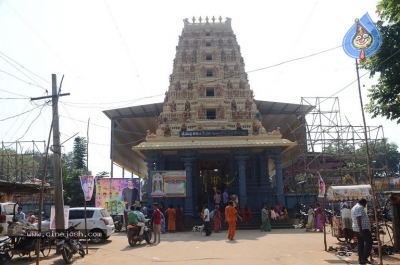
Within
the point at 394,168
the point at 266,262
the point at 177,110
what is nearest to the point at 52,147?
the point at 266,262

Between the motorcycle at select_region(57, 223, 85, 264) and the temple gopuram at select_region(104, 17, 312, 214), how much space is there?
1058 cm

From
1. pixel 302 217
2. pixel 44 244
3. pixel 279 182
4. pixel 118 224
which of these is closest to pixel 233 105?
pixel 279 182

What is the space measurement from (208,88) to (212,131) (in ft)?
14.0

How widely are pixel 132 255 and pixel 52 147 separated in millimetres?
4442

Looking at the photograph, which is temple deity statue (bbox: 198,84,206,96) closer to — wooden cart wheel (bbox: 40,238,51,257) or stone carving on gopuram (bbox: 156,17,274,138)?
stone carving on gopuram (bbox: 156,17,274,138)

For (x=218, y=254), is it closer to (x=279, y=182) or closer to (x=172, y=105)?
(x=279, y=182)

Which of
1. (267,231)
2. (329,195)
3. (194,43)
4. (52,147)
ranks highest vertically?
(194,43)

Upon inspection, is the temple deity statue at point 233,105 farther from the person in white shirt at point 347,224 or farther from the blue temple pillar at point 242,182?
the person in white shirt at point 347,224

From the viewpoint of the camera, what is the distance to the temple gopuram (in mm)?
21672

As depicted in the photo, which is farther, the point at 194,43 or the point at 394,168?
the point at 394,168

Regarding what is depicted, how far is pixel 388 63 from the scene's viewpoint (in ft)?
37.5

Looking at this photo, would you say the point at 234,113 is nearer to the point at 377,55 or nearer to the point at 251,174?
the point at 251,174

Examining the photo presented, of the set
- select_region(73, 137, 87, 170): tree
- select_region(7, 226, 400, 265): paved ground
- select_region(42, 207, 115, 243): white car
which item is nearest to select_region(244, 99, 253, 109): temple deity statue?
select_region(7, 226, 400, 265): paved ground

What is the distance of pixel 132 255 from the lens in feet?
35.4
